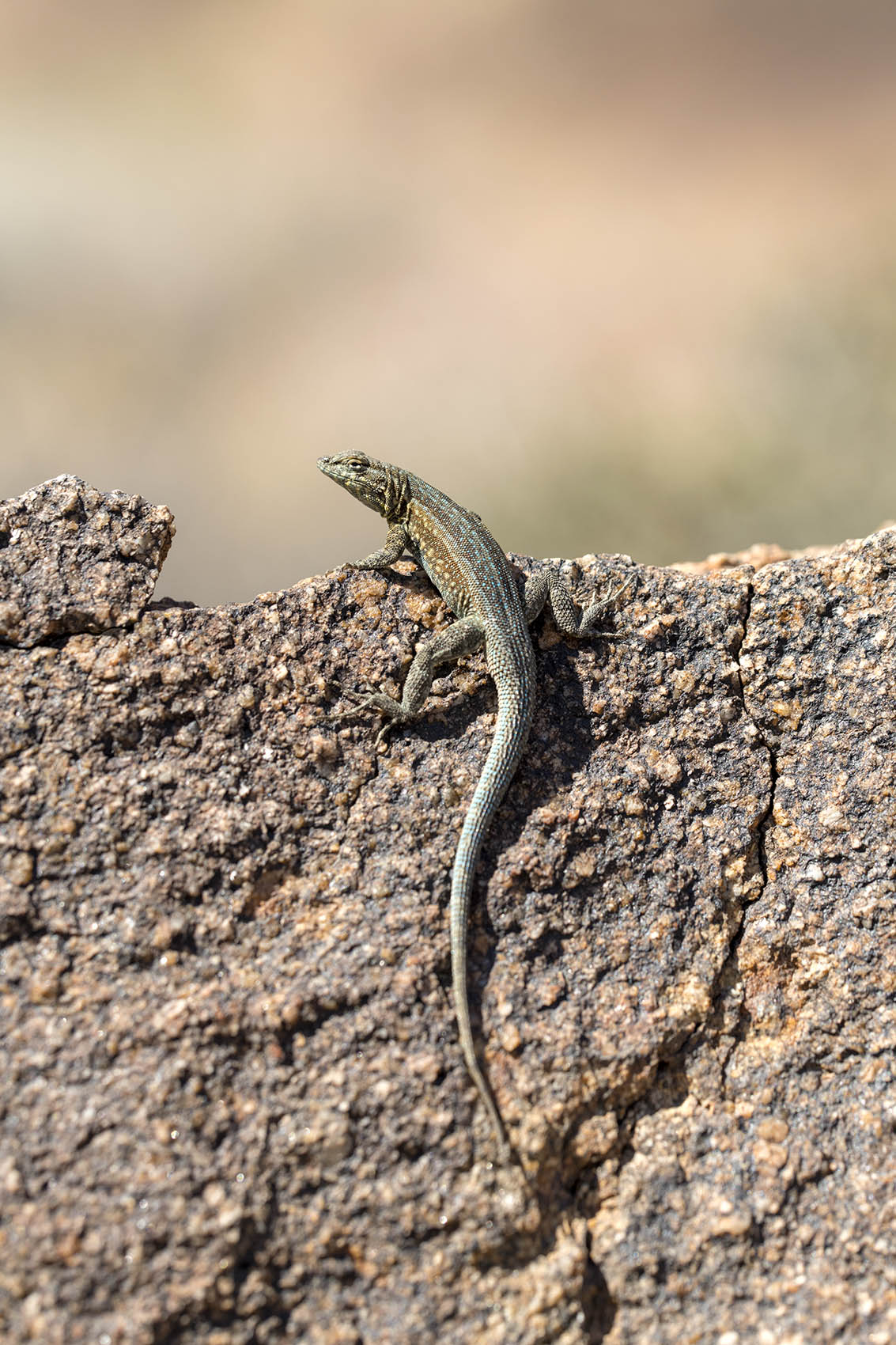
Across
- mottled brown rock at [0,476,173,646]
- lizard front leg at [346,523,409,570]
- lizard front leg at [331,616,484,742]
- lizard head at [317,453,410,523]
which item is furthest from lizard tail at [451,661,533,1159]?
mottled brown rock at [0,476,173,646]

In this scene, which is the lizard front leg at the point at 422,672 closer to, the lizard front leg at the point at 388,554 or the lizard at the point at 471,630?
the lizard at the point at 471,630

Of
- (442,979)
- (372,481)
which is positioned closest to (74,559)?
(372,481)

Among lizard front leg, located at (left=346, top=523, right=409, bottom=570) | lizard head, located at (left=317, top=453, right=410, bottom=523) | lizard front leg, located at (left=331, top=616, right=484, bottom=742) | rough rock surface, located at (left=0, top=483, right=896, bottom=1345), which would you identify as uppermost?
lizard head, located at (left=317, top=453, right=410, bottom=523)

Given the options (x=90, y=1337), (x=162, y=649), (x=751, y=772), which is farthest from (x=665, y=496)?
(x=90, y=1337)

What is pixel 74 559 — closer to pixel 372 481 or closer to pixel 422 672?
pixel 422 672

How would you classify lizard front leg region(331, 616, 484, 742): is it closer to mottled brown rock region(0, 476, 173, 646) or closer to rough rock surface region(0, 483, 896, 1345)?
rough rock surface region(0, 483, 896, 1345)

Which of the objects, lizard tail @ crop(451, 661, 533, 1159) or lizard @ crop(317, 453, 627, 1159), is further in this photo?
lizard @ crop(317, 453, 627, 1159)

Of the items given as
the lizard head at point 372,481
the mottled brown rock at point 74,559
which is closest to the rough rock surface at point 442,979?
the mottled brown rock at point 74,559

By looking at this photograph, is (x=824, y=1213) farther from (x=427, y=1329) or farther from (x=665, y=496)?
(x=665, y=496)
